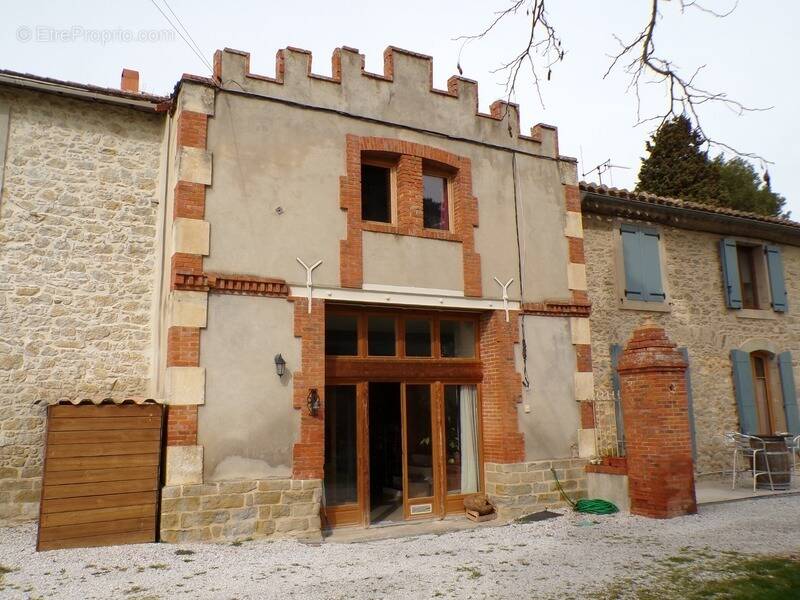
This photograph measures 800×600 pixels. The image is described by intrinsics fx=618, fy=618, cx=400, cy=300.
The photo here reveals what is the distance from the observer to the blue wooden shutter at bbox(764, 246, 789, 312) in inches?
538

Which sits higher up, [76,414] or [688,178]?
[688,178]

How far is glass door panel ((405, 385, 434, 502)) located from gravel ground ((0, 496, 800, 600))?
1129mm

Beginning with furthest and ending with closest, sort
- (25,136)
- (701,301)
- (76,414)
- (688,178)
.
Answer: (688,178) → (701,301) → (25,136) → (76,414)

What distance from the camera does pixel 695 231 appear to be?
13.0 metres

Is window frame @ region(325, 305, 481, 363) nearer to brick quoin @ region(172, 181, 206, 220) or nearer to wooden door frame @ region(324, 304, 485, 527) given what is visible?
wooden door frame @ region(324, 304, 485, 527)

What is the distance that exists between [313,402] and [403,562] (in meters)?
2.37

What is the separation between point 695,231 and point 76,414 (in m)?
11.9

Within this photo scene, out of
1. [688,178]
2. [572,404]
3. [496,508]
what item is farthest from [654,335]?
[688,178]

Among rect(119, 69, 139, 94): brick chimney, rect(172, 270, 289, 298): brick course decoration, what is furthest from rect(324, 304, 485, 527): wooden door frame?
rect(119, 69, 139, 94): brick chimney

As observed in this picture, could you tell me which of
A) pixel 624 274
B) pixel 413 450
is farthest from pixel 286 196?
pixel 624 274

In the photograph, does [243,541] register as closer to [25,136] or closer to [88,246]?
[88,246]

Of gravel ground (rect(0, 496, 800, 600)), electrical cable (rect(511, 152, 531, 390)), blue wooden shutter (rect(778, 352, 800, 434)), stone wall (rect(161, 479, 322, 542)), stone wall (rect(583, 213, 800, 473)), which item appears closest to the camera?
gravel ground (rect(0, 496, 800, 600))

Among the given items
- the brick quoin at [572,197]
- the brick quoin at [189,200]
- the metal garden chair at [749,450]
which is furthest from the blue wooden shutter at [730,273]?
the brick quoin at [189,200]

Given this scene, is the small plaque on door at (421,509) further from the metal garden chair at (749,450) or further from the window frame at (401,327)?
the metal garden chair at (749,450)
